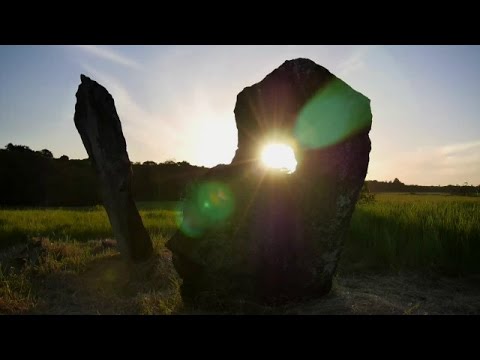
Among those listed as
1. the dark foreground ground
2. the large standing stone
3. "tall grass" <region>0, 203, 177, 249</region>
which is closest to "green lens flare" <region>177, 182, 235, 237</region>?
the dark foreground ground

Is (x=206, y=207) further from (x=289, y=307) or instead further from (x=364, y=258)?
(x=364, y=258)

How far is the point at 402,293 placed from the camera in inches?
204

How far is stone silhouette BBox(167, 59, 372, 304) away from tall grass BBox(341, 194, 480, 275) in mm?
2466

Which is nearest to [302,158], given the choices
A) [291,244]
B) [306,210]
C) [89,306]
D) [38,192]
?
[306,210]

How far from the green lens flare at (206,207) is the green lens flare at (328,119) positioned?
39.2 inches

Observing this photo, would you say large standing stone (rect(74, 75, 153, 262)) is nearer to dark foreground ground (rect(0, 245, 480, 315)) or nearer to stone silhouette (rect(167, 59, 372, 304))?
dark foreground ground (rect(0, 245, 480, 315))

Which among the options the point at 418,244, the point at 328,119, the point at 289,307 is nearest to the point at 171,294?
the point at 289,307

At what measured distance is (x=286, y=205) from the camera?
4.48 metres

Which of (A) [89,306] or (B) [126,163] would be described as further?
(B) [126,163]

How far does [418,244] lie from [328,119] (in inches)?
128

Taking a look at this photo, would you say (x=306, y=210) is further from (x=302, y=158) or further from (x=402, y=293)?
(x=402, y=293)

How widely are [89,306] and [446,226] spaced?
5.52 metres

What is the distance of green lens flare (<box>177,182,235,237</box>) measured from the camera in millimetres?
4457
